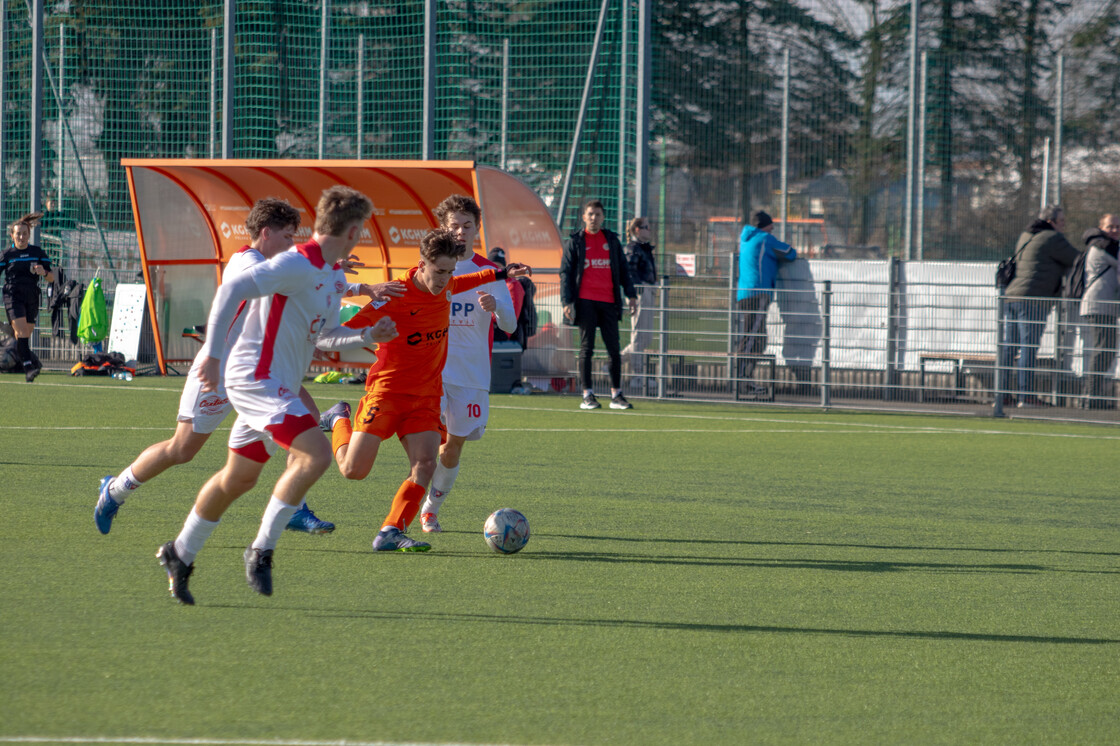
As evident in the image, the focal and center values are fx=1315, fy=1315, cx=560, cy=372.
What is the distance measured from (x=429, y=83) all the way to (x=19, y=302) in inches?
233

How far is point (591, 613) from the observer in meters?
5.17

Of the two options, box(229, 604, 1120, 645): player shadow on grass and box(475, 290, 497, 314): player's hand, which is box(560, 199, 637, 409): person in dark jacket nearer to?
box(475, 290, 497, 314): player's hand

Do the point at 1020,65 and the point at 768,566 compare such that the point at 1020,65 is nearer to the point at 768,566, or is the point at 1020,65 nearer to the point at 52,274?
the point at 52,274

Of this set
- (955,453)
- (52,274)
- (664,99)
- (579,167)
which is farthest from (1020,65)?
(52,274)

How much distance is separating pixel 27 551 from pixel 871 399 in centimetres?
1088

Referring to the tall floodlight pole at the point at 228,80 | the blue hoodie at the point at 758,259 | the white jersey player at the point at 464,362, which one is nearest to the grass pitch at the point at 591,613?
the white jersey player at the point at 464,362

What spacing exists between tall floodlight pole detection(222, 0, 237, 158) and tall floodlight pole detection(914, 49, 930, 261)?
9.70 m

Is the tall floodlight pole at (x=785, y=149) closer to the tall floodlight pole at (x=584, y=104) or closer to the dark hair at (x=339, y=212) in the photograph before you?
the tall floodlight pole at (x=584, y=104)

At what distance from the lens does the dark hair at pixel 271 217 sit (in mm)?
5555

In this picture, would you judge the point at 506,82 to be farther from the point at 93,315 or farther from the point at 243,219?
the point at 93,315

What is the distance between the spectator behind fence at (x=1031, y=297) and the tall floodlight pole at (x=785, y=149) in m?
5.48

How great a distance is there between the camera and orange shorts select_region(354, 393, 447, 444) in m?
6.17

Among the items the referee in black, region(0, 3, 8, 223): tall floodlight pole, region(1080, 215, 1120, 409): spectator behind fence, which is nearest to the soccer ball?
region(1080, 215, 1120, 409): spectator behind fence

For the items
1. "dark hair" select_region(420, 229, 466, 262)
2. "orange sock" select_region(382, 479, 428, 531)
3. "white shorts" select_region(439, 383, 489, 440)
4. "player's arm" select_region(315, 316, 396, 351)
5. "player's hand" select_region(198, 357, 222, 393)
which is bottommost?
"orange sock" select_region(382, 479, 428, 531)
